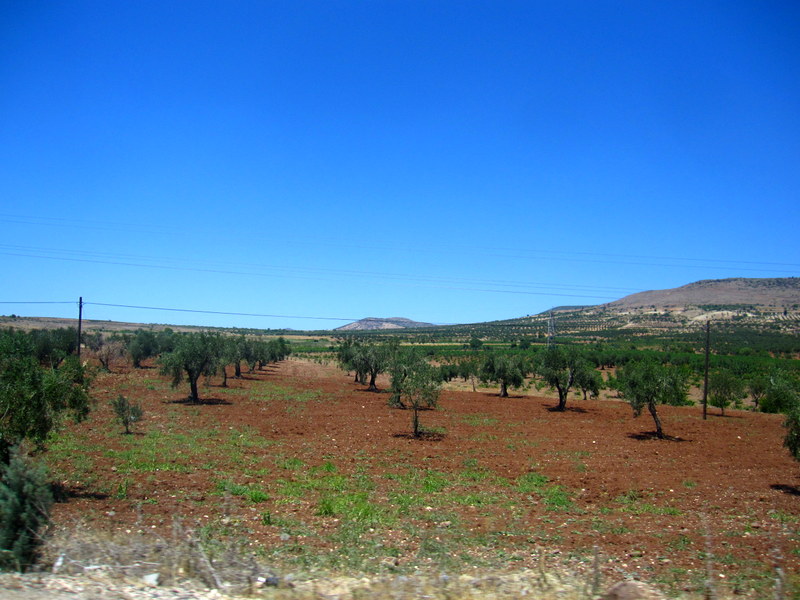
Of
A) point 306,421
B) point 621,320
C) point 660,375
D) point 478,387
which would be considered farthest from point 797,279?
point 306,421

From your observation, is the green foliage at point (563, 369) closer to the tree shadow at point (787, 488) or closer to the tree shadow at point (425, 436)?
the tree shadow at point (425, 436)

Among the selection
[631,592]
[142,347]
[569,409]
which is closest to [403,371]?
[569,409]

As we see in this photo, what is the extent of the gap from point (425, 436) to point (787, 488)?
16.3m

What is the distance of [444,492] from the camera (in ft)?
55.9

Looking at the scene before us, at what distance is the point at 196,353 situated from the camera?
41.0 m

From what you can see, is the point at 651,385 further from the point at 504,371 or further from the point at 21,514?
the point at 21,514

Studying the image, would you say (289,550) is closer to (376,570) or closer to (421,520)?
(376,570)

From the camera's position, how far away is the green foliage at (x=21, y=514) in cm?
780

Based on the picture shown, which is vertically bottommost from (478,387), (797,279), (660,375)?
(478,387)

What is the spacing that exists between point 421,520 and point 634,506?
6894 mm

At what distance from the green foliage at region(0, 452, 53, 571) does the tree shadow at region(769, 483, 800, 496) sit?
2193 cm

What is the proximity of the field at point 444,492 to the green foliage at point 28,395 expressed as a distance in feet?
6.90

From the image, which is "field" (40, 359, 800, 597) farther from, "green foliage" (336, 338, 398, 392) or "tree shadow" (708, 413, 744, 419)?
"green foliage" (336, 338, 398, 392)

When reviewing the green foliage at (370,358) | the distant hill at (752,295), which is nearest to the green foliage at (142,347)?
the green foliage at (370,358)
